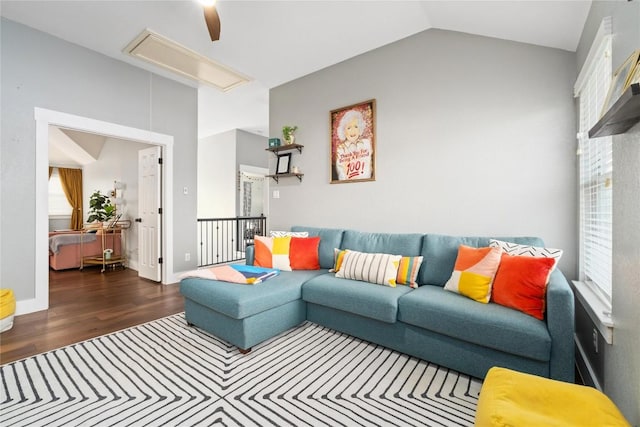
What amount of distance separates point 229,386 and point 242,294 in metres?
0.59

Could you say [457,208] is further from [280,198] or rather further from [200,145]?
[200,145]

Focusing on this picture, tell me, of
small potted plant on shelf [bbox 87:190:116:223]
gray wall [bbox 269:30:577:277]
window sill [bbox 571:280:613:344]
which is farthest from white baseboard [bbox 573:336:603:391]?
small potted plant on shelf [bbox 87:190:116:223]

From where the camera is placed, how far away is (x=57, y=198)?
7594 millimetres

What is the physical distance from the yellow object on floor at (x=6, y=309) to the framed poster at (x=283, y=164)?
2959 millimetres

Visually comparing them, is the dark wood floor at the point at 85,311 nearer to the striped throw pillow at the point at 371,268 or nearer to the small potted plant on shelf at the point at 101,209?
the small potted plant on shelf at the point at 101,209

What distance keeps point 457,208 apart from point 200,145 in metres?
6.71

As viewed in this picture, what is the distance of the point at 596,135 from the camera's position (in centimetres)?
119

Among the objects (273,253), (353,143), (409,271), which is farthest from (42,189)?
(409,271)

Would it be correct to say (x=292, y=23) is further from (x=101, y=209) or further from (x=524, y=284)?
(x=101, y=209)

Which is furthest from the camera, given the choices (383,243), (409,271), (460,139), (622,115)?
(383,243)

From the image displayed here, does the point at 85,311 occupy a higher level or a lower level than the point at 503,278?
lower

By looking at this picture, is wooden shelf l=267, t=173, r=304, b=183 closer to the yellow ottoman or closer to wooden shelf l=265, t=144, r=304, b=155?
wooden shelf l=265, t=144, r=304, b=155

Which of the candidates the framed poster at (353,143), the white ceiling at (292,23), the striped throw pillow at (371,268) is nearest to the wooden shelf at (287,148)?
the framed poster at (353,143)

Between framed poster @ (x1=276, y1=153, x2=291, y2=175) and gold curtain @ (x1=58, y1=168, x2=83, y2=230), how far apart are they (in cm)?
699
